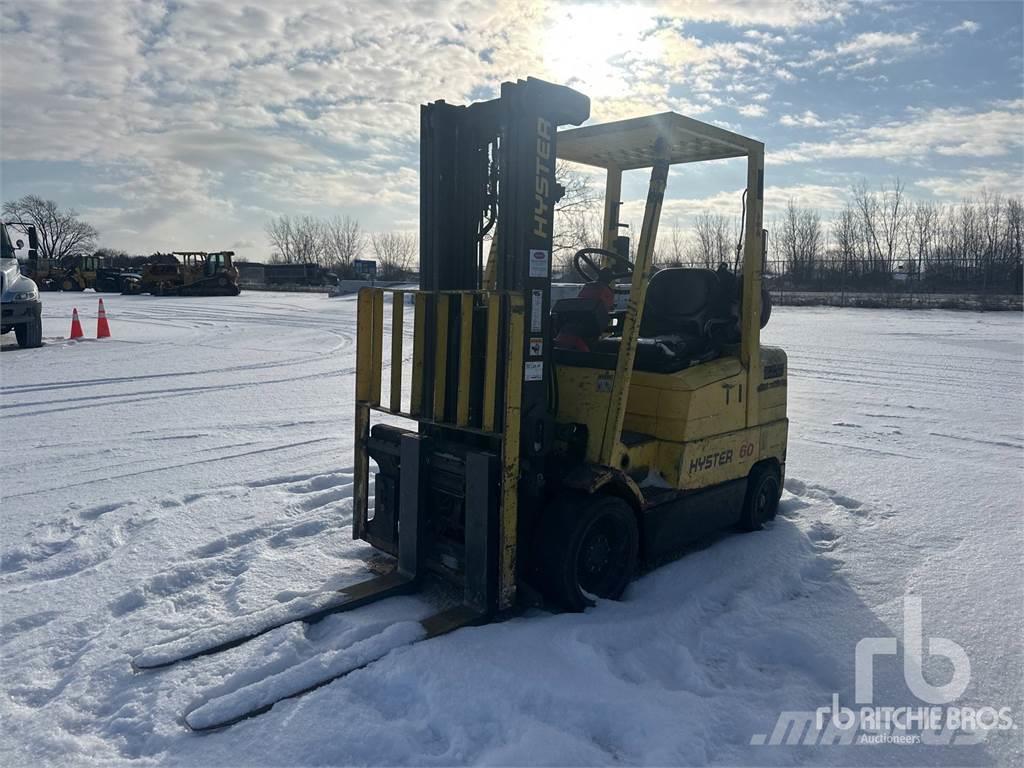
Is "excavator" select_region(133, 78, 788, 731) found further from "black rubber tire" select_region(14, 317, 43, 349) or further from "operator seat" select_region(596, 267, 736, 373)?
"black rubber tire" select_region(14, 317, 43, 349)

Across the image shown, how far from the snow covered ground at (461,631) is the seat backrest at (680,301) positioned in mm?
1500

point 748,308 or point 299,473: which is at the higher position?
point 748,308

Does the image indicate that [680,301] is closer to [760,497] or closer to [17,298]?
[760,497]

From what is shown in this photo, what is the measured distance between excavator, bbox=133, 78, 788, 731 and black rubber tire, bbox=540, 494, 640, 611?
11 millimetres

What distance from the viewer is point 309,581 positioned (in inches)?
170

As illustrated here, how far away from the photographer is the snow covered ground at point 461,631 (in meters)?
2.97

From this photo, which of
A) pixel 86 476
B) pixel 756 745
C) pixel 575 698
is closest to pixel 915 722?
pixel 756 745

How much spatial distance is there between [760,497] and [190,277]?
39.8 m

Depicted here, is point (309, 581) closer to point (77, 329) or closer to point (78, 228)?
point (77, 329)

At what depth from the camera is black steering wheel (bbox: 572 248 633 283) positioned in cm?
487

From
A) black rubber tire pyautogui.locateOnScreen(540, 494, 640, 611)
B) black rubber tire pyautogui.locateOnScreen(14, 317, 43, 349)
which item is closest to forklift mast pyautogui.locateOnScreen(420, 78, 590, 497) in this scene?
black rubber tire pyautogui.locateOnScreen(540, 494, 640, 611)

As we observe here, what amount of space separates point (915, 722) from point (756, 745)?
730 millimetres

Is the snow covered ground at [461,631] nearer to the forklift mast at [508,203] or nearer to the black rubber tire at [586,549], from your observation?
the black rubber tire at [586,549]

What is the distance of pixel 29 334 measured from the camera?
49.0 ft
